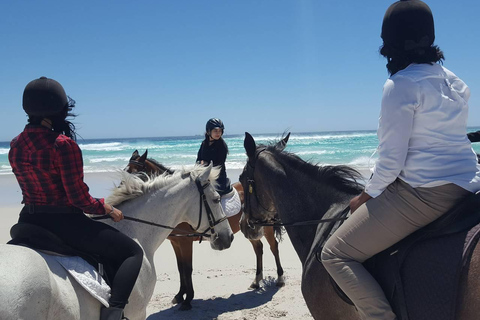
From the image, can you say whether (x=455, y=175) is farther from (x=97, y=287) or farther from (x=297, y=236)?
(x=97, y=287)

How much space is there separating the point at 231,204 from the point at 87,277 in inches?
144

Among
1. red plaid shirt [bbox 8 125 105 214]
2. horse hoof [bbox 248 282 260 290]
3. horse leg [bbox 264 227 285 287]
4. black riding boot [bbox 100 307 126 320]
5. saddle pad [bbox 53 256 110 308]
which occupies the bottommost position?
horse hoof [bbox 248 282 260 290]

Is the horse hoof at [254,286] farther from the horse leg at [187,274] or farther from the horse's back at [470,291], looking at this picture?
the horse's back at [470,291]

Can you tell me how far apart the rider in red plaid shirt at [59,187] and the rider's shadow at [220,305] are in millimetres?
2918

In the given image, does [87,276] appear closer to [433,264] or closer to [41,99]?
[41,99]

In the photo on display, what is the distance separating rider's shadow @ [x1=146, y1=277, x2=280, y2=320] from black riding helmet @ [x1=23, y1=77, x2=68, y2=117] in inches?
141

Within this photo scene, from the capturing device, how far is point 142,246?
354 cm

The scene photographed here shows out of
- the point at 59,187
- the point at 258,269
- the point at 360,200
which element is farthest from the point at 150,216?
the point at 258,269

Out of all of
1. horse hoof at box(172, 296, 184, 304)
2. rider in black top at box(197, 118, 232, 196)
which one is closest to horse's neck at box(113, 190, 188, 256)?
rider in black top at box(197, 118, 232, 196)

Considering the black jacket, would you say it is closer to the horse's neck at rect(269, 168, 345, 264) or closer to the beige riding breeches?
the horse's neck at rect(269, 168, 345, 264)

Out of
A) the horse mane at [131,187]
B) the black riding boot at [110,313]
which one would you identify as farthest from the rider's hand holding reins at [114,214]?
the black riding boot at [110,313]

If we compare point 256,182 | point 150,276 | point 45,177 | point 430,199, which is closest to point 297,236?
point 256,182

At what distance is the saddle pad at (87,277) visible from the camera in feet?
8.70

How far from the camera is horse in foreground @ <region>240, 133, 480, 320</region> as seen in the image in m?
2.87
